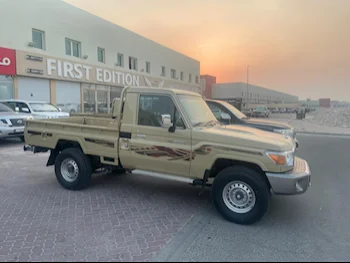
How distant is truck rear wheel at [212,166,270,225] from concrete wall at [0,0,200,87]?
17.7 m

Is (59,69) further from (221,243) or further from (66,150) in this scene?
(221,243)

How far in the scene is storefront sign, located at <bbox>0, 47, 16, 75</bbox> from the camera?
16328 millimetres

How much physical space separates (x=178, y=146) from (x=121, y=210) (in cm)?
147

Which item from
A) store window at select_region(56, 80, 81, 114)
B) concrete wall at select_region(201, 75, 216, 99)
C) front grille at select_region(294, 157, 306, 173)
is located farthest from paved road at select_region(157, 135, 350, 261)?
concrete wall at select_region(201, 75, 216, 99)

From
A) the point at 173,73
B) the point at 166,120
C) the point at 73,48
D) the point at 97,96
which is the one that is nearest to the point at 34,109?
the point at 73,48

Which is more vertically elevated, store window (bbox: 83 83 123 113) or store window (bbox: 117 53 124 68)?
store window (bbox: 117 53 124 68)

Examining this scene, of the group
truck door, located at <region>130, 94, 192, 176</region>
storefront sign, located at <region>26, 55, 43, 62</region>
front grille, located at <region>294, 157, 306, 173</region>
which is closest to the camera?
front grille, located at <region>294, 157, 306, 173</region>

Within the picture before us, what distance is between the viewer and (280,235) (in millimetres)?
3834

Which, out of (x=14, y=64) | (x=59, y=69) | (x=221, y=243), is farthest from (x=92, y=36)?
(x=221, y=243)

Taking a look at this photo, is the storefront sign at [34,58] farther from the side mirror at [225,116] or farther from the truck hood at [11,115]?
the side mirror at [225,116]

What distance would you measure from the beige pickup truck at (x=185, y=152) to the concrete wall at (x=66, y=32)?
14.9 metres

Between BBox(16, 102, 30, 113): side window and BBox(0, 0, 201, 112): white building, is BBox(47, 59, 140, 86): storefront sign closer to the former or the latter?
BBox(0, 0, 201, 112): white building

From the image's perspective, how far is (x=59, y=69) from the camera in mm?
19875

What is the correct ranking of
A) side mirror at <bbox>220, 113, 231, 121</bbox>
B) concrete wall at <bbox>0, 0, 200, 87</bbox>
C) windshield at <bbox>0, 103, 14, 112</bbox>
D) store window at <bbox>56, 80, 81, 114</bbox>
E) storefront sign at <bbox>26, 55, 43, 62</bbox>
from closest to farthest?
side mirror at <bbox>220, 113, 231, 121</bbox> < windshield at <bbox>0, 103, 14, 112</bbox> < concrete wall at <bbox>0, 0, 200, 87</bbox> < storefront sign at <bbox>26, 55, 43, 62</bbox> < store window at <bbox>56, 80, 81, 114</bbox>
